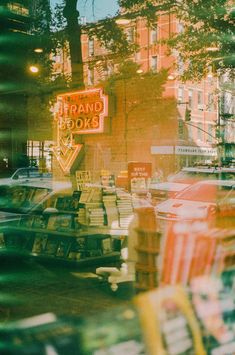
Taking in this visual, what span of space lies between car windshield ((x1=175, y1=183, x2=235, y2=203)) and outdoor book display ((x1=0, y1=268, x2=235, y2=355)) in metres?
7.07

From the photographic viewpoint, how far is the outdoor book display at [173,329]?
334 centimetres

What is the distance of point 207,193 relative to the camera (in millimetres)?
10836

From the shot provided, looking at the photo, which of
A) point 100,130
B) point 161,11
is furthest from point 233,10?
point 100,130

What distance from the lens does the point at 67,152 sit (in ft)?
29.7

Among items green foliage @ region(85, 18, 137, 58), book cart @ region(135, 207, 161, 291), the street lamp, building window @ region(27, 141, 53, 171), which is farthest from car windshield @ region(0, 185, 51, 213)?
book cart @ region(135, 207, 161, 291)

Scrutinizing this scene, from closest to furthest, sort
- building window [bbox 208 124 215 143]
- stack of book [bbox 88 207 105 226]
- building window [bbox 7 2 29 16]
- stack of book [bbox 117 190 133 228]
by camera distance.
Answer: building window [bbox 7 2 29 16] → stack of book [bbox 88 207 105 226] → stack of book [bbox 117 190 133 228] → building window [bbox 208 124 215 143]

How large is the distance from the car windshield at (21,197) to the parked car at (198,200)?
3179mm

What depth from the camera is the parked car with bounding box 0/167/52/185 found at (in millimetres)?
8031

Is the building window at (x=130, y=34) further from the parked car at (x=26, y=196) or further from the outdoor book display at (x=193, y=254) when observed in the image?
the outdoor book display at (x=193, y=254)

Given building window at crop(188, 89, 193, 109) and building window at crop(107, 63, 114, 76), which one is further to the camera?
building window at crop(188, 89, 193, 109)

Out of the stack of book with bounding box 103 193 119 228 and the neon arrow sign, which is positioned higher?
the neon arrow sign

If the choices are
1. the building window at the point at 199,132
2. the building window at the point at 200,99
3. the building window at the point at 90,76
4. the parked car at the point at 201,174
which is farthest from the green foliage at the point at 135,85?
the parked car at the point at 201,174

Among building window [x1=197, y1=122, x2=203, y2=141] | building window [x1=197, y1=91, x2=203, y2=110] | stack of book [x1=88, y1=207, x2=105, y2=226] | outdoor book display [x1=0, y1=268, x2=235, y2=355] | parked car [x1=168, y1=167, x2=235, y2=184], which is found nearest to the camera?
outdoor book display [x1=0, y1=268, x2=235, y2=355]

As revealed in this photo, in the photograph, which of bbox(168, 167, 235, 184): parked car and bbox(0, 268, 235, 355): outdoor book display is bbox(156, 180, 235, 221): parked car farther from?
bbox(0, 268, 235, 355): outdoor book display
